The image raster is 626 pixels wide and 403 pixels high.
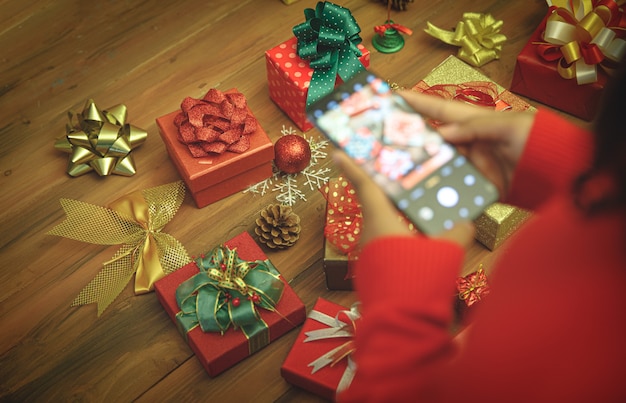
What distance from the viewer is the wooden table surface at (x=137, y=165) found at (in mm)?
1073

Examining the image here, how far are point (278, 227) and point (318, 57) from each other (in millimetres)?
366

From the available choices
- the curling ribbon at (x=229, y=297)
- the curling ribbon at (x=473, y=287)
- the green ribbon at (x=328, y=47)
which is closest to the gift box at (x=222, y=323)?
the curling ribbon at (x=229, y=297)

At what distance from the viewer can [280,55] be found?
1.33 meters

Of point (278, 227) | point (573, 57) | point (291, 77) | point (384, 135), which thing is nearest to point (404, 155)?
point (384, 135)

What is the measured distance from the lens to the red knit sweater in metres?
0.53

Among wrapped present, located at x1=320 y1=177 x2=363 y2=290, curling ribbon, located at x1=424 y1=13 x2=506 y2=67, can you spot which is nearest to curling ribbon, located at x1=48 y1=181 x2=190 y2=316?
wrapped present, located at x1=320 y1=177 x2=363 y2=290

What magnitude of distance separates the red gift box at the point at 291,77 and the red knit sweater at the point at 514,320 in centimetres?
70

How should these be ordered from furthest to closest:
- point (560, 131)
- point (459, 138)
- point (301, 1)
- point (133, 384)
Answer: point (301, 1), point (133, 384), point (459, 138), point (560, 131)

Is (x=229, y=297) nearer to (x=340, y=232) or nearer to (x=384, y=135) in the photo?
(x=340, y=232)

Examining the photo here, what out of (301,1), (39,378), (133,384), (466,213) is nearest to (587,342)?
(466,213)

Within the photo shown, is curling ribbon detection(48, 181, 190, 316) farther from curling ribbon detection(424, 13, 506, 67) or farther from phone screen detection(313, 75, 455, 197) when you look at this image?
curling ribbon detection(424, 13, 506, 67)

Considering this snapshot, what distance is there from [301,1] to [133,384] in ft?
3.22

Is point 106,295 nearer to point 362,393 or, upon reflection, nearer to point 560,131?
point 362,393

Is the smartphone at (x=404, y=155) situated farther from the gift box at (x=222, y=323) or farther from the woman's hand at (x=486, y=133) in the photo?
the gift box at (x=222, y=323)
